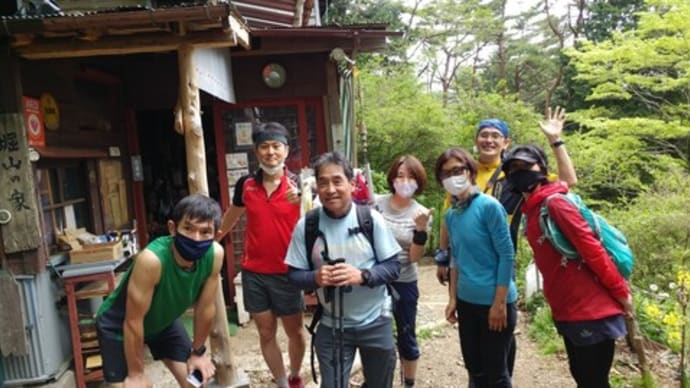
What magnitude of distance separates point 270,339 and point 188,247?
119cm

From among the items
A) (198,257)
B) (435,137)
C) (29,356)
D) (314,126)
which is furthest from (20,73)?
(435,137)

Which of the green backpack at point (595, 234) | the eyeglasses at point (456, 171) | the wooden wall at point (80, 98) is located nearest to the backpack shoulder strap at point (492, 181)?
the eyeglasses at point (456, 171)

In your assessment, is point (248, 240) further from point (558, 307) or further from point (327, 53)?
point (327, 53)

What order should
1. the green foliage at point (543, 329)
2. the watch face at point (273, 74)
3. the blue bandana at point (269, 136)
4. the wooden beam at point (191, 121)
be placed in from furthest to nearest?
1. the watch face at point (273, 74)
2. the green foliage at point (543, 329)
3. the wooden beam at point (191, 121)
4. the blue bandana at point (269, 136)

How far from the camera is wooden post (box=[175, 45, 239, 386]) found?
369cm

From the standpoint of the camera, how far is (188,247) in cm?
254

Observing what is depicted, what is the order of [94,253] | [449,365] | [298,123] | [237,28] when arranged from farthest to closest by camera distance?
1. [298,123]
2. [449,365]
3. [94,253]
4. [237,28]

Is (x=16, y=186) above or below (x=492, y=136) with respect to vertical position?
below

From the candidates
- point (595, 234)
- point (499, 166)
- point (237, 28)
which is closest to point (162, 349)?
point (237, 28)

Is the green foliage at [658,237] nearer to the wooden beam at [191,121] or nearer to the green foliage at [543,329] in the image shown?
the green foliage at [543,329]

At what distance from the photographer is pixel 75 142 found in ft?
15.2

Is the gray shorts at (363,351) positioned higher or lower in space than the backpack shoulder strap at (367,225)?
lower

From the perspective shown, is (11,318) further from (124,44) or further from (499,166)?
(499,166)

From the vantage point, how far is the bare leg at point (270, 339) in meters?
3.37
